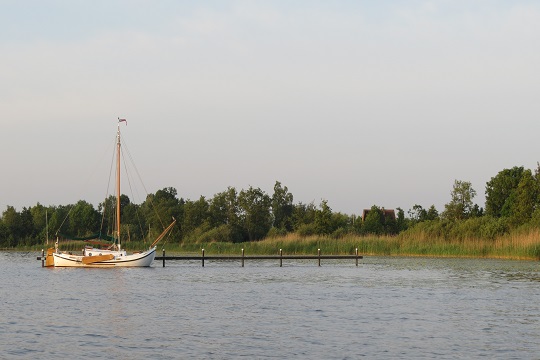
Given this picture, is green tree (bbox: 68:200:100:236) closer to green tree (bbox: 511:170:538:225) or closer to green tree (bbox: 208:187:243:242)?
green tree (bbox: 208:187:243:242)

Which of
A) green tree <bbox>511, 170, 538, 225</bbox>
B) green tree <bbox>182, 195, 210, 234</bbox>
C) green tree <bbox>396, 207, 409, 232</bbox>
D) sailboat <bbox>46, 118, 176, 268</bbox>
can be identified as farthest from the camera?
green tree <bbox>182, 195, 210, 234</bbox>

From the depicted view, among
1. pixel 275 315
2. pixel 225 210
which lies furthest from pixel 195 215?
pixel 275 315

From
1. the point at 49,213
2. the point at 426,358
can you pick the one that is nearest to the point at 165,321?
the point at 426,358

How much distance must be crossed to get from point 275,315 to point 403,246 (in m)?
53.3

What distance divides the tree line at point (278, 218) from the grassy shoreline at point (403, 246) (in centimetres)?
313

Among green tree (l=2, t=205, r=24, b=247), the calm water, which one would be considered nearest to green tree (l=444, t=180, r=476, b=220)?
the calm water

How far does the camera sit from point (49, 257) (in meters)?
78.2

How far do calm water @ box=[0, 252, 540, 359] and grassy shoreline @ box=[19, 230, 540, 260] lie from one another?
11753 millimetres

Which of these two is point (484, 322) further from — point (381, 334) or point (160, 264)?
point (160, 264)

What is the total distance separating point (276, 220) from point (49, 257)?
252ft

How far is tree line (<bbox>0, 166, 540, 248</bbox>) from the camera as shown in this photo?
9138 centimetres

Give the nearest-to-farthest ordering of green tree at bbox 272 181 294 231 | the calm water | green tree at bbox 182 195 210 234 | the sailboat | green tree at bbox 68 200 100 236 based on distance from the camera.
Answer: the calm water < the sailboat < green tree at bbox 182 195 210 234 < green tree at bbox 272 181 294 231 < green tree at bbox 68 200 100 236

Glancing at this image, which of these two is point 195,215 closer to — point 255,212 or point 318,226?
point 255,212

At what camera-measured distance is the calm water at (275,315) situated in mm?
26719
